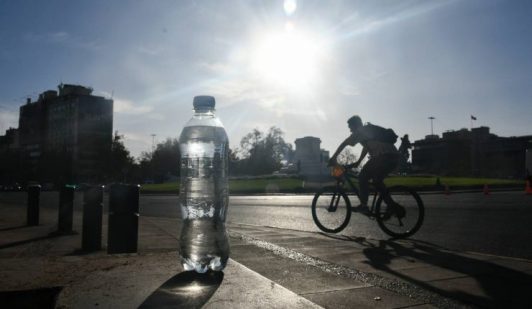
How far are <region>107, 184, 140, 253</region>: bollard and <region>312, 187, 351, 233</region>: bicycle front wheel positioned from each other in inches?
149

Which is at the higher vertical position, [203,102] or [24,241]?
[203,102]

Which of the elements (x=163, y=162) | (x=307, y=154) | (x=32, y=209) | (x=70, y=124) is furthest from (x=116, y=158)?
(x=32, y=209)

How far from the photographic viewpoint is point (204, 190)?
500 centimetres

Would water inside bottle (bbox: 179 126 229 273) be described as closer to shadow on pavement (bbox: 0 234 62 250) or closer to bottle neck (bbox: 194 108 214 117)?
bottle neck (bbox: 194 108 214 117)

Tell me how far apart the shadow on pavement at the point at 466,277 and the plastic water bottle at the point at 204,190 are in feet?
5.25

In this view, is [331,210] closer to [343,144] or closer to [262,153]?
[343,144]

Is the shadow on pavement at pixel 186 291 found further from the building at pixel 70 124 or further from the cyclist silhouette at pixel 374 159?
the building at pixel 70 124

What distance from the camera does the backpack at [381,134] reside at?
7.50 metres

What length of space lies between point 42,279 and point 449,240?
18.9ft

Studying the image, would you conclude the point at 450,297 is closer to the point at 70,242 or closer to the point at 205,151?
the point at 205,151

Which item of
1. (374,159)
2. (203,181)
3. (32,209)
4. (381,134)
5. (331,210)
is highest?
(381,134)

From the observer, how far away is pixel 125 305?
3.05 metres

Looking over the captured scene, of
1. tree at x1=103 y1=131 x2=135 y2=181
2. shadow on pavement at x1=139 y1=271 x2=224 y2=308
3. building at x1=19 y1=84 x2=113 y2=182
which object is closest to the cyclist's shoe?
shadow on pavement at x1=139 y1=271 x2=224 y2=308

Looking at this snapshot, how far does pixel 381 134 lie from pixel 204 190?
3634 mm
